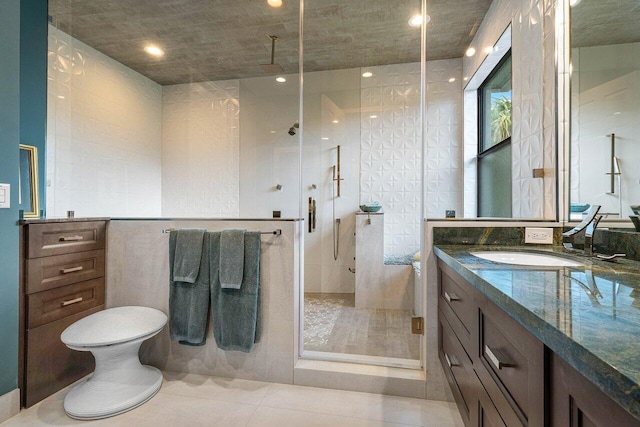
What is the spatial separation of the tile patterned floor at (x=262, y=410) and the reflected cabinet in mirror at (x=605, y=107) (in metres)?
→ 1.31

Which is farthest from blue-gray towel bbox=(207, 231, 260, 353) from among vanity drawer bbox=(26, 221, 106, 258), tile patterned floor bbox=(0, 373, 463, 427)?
vanity drawer bbox=(26, 221, 106, 258)

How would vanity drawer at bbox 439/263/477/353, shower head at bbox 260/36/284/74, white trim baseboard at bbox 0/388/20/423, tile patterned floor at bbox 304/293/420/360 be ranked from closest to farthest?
vanity drawer at bbox 439/263/477/353 → white trim baseboard at bbox 0/388/20/423 → tile patterned floor at bbox 304/293/420/360 → shower head at bbox 260/36/284/74

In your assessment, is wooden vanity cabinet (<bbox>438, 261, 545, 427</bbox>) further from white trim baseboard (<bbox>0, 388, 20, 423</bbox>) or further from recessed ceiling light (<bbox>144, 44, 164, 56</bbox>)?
recessed ceiling light (<bbox>144, 44, 164, 56</bbox>)

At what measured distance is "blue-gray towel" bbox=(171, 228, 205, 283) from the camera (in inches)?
70.4

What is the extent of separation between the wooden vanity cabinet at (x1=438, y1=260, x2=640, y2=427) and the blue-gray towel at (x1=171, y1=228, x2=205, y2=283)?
1.46 m

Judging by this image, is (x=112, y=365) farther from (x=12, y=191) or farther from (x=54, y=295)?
(x=12, y=191)

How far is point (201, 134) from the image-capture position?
263cm

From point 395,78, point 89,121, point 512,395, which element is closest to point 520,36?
point 395,78

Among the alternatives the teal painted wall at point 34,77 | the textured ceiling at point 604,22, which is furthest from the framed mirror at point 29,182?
the textured ceiling at point 604,22

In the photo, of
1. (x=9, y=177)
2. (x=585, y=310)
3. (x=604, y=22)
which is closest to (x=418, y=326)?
(x=585, y=310)

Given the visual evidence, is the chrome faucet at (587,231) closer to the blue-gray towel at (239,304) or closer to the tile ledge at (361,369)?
the tile ledge at (361,369)

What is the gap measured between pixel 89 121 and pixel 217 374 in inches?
93.2

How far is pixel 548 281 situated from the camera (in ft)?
2.52

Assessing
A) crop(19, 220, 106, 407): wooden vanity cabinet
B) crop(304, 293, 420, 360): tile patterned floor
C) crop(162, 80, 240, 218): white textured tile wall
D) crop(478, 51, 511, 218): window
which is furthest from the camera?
crop(162, 80, 240, 218): white textured tile wall
